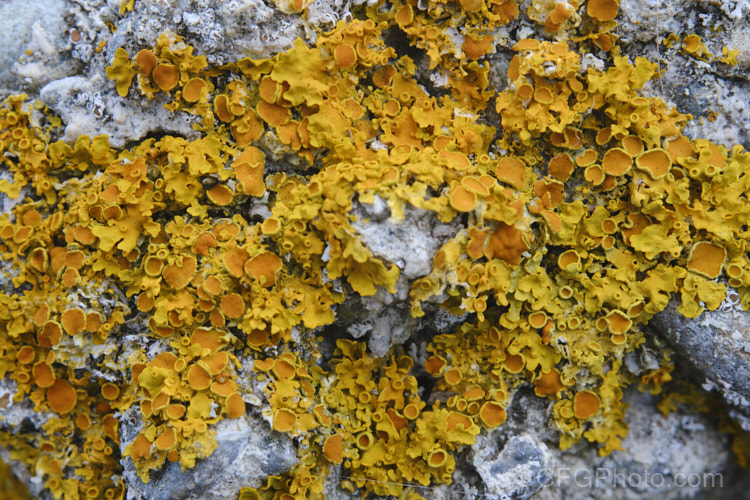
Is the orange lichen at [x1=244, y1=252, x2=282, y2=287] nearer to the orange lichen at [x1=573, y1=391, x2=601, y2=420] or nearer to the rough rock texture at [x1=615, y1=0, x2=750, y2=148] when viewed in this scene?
the orange lichen at [x1=573, y1=391, x2=601, y2=420]

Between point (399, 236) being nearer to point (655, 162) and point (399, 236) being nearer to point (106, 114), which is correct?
point (655, 162)

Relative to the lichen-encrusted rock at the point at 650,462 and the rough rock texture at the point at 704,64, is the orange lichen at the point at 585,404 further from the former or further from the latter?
the rough rock texture at the point at 704,64

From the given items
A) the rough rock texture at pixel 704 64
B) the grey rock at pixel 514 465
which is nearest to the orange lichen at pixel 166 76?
the rough rock texture at pixel 704 64

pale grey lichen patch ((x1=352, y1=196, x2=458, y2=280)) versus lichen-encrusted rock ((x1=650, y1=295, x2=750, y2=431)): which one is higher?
pale grey lichen patch ((x1=352, y1=196, x2=458, y2=280))

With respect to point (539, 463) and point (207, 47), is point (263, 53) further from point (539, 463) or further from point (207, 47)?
point (539, 463)

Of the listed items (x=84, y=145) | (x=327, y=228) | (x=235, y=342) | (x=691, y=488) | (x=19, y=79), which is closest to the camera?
(x=327, y=228)

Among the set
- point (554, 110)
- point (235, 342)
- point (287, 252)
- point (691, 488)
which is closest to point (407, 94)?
point (554, 110)

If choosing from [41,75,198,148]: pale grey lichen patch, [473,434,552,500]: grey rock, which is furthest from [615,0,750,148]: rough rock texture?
[41,75,198,148]: pale grey lichen patch
